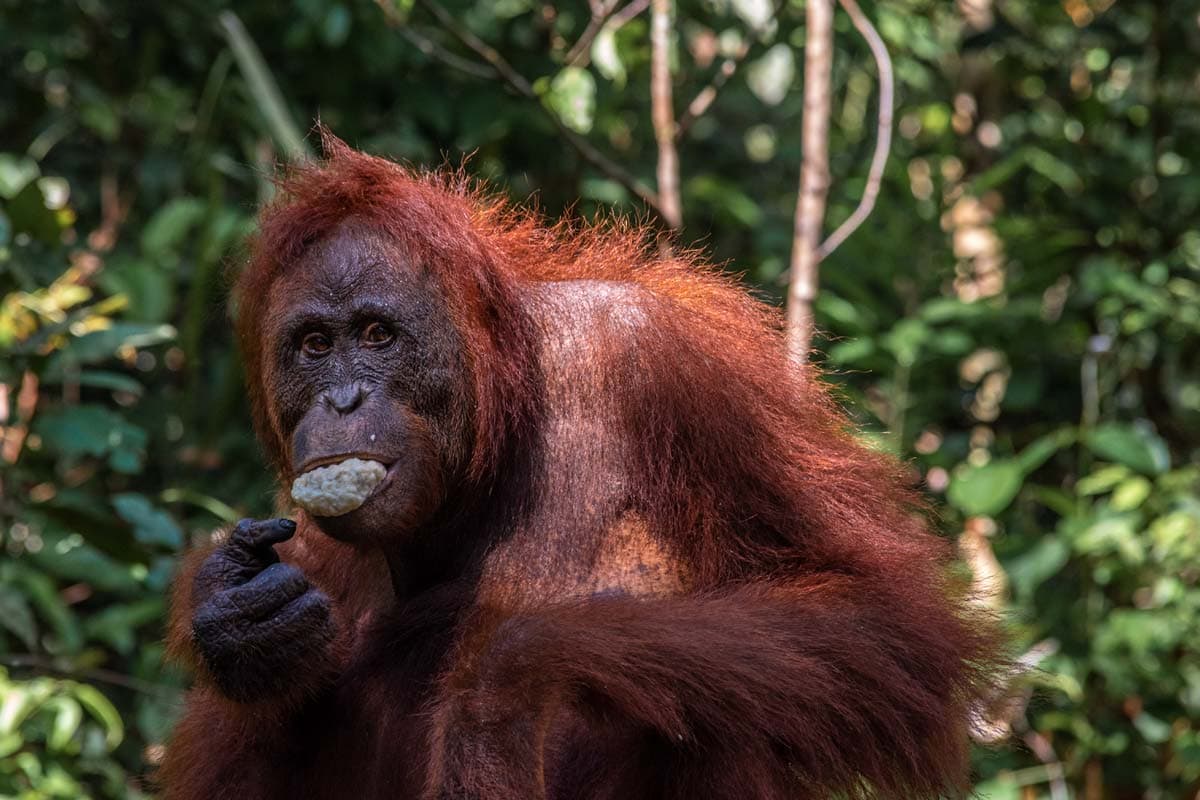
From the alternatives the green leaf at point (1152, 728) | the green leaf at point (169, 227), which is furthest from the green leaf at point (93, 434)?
the green leaf at point (1152, 728)

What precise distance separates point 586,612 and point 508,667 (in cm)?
17

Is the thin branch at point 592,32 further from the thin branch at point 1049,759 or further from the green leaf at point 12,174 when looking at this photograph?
the thin branch at point 1049,759

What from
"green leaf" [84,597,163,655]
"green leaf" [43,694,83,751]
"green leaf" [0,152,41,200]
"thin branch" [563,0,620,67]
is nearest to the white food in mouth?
"green leaf" [43,694,83,751]

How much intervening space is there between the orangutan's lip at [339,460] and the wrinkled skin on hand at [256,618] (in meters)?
0.17

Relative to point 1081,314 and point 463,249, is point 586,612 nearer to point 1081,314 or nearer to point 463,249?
→ point 463,249

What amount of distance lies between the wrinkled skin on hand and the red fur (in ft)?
0.33

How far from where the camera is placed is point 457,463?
2521 millimetres

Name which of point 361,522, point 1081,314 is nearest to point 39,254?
point 361,522

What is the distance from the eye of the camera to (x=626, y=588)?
2.50 meters

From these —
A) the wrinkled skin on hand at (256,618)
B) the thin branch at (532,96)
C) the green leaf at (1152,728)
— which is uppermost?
the thin branch at (532,96)

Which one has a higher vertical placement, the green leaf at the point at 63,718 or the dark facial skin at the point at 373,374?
the dark facial skin at the point at 373,374

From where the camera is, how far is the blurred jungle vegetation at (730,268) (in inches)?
156

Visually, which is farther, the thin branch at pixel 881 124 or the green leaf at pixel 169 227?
the green leaf at pixel 169 227

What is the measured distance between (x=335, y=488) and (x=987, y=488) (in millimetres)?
2448
